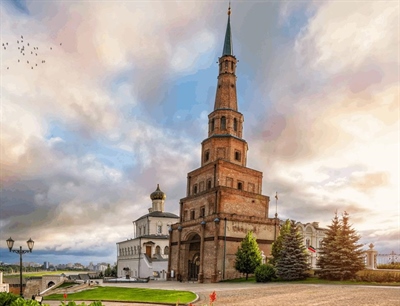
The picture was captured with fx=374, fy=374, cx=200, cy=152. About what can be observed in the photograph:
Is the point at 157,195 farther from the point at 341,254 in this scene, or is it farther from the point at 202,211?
the point at 341,254

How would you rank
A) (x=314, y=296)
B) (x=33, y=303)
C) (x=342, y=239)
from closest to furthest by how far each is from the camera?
(x=33, y=303), (x=314, y=296), (x=342, y=239)

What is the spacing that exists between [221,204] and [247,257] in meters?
6.29

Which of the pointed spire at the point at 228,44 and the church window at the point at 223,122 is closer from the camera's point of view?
the church window at the point at 223,122

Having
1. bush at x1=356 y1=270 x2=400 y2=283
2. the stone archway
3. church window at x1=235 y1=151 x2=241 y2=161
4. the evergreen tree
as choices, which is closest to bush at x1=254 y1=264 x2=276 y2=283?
the evergreen tree

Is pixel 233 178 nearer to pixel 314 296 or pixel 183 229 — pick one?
pixel 183 229

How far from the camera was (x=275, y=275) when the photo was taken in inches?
1271

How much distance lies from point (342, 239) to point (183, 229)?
62.3 ft

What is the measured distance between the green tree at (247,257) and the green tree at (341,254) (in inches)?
241

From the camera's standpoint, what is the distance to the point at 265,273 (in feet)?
105

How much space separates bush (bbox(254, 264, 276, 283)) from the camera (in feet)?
104

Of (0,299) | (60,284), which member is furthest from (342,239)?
(60,284)

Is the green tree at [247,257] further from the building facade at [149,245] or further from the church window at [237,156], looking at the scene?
the building facade at [149,245]

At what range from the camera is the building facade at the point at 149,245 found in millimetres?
55719

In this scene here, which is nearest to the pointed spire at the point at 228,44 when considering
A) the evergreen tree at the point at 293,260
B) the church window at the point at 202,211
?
the church window at the point at 202,211
